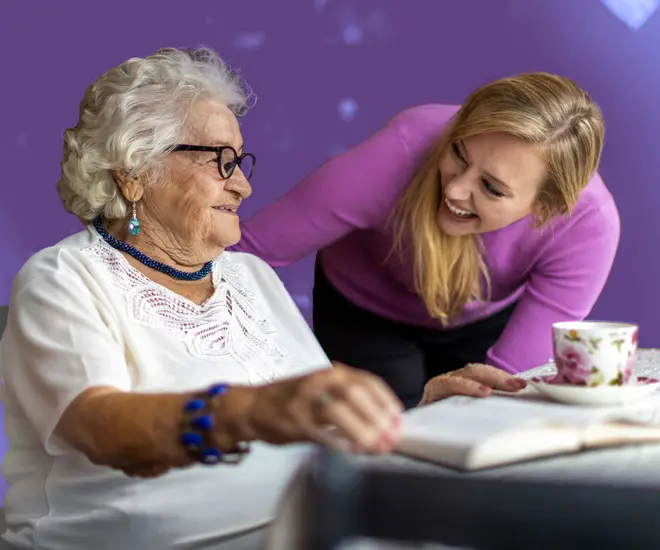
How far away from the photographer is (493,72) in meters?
3.61

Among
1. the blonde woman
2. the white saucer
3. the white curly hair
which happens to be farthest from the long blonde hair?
the white saucer

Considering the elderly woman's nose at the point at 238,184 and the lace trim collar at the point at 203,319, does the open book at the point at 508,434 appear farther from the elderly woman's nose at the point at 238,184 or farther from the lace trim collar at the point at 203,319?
the elderly woman's nose at the point at 238,184

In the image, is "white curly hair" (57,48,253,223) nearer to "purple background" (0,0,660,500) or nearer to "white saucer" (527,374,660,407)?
"white saucer" (527,374,660,407)

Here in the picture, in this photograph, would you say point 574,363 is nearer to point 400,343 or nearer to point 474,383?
point 474,383

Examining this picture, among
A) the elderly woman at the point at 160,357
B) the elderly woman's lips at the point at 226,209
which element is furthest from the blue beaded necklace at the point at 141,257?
the elderly woman's lips at the point at 226,209

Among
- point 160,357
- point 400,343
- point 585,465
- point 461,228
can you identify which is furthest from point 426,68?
point 585,465

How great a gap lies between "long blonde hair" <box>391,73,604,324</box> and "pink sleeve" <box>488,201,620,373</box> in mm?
118

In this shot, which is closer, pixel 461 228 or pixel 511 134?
pixel 511 134

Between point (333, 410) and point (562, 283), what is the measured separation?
153cm

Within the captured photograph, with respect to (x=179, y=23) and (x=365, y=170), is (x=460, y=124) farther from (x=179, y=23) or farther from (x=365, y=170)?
(x=179, y=23)

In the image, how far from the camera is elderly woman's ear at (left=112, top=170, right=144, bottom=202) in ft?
4.87

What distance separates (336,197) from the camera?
204cm

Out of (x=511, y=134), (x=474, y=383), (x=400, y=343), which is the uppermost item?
(x=511, y=134)

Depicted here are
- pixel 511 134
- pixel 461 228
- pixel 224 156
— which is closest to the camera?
pixel 224 156
